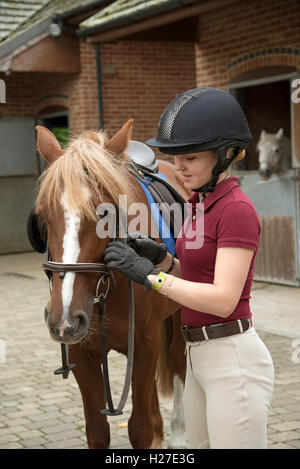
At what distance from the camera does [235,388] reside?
2.33 m

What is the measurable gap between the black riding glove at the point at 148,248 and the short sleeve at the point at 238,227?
1.05 feet

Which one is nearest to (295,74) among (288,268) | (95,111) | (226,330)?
(288,268)

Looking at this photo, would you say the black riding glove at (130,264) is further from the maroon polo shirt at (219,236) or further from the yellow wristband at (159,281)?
the maroon polo shirt at (219,236)

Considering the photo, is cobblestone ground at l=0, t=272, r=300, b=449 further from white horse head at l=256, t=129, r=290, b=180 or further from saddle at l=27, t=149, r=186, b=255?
white horse head at l=256, t=129, r=290, b=180

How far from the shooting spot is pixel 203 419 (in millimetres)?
2512

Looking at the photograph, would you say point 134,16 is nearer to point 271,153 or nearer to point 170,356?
point 271,153

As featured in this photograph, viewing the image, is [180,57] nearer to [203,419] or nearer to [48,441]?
[48,441]

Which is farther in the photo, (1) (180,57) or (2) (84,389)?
(1) (180,57)

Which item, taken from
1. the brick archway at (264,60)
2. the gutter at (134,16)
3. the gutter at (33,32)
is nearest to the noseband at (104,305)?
the brick archway at (264,60)

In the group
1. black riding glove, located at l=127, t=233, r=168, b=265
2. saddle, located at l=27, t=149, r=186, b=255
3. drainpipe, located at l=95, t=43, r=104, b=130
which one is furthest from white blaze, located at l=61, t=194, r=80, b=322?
drainpipe, located at l=95, t=43, r=104, b=130

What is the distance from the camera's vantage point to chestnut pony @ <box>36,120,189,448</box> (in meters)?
2.63

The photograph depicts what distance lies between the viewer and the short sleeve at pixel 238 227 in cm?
226
